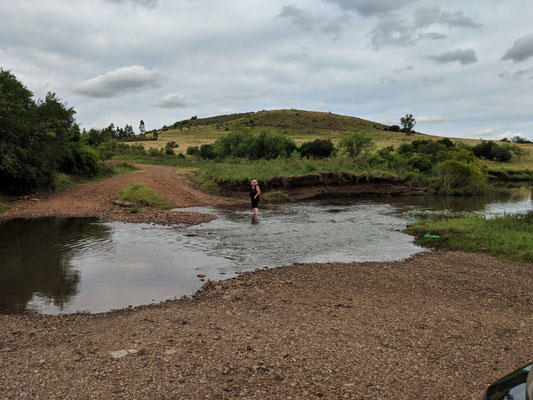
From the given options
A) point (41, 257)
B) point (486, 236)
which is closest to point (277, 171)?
point (486, 236)

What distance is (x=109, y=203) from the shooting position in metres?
22.4

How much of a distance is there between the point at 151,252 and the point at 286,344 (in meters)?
8.20

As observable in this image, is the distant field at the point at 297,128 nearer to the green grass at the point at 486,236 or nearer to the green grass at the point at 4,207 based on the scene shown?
Result: the green grass at the point at 4,207

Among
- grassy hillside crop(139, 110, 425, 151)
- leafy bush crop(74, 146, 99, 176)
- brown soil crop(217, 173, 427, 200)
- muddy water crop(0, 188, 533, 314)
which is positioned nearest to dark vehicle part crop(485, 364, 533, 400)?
muddy water crop(0, 188, 533, 314)

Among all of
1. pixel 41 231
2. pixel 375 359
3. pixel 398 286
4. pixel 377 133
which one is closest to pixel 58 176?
pixel 41 231

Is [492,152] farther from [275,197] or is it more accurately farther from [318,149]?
[275,197]

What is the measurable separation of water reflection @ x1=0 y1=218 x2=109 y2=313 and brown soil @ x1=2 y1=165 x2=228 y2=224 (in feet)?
5.37

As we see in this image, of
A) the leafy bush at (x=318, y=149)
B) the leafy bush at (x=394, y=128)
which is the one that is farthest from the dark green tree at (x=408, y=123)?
the leafy bush at (x=318, y=149)

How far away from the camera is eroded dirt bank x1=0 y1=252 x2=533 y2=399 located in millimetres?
4449

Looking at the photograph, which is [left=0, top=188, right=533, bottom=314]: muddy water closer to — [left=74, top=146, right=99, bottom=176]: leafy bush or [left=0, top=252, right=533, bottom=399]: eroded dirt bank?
[left=0, top=252, right=533, bottom=399]: eroded dirt bank

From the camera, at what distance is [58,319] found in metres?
7.09

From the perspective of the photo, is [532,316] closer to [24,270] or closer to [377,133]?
[24,270]

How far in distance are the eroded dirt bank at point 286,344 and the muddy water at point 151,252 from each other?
4.48ft

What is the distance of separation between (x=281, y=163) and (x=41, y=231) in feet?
79.8
